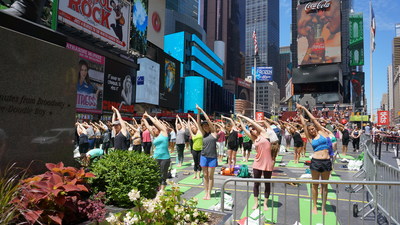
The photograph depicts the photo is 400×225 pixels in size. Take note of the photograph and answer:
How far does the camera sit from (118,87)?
3512 cm

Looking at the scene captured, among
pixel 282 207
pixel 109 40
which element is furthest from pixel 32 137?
pixel 109 40

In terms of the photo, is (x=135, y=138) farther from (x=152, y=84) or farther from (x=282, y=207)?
(x=152, y=84)

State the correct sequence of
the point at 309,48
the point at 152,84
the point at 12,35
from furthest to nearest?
the point at 309,48, the point at 152,84, the point at 12,35

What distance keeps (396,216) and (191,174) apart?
7.07 metres

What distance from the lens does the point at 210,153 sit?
22.2ft

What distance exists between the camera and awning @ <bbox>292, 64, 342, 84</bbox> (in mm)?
69750

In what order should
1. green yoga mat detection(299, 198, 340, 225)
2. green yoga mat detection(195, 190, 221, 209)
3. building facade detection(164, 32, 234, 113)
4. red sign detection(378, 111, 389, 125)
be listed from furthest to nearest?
building facade detection(164, 32, 234, 113)
red sign detection(378, 111, 389, 125)
green yoga mat detection(195, 190, 221, 209)
green yoga mat detection(299, 198, 340, 225)

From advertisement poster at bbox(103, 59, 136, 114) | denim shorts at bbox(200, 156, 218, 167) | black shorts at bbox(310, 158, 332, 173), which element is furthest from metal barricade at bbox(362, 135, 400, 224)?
advertisement poster at bbox(103, 59, 136, 114)

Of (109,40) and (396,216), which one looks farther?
(109,40)

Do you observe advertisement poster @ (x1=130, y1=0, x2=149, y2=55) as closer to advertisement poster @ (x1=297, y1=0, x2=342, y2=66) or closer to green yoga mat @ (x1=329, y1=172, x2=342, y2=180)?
green yoga mat @ (x1=329, y1=172, x2=342, y2=180)

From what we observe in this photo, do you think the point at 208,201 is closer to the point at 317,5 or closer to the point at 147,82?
the point at 147,82

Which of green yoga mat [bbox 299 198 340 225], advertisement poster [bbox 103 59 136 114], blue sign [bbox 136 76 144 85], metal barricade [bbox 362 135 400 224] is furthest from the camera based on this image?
blue sign [bbox 136 76 144 85]

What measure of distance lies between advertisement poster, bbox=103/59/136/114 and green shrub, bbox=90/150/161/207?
30235 mm

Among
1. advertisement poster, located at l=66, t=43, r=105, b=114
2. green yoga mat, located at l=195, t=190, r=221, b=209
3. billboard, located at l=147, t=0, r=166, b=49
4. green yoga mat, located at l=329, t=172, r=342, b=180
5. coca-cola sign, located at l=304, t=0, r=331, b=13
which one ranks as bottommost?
green yoga mat, located at l=195, t=190, r=221, b=209
